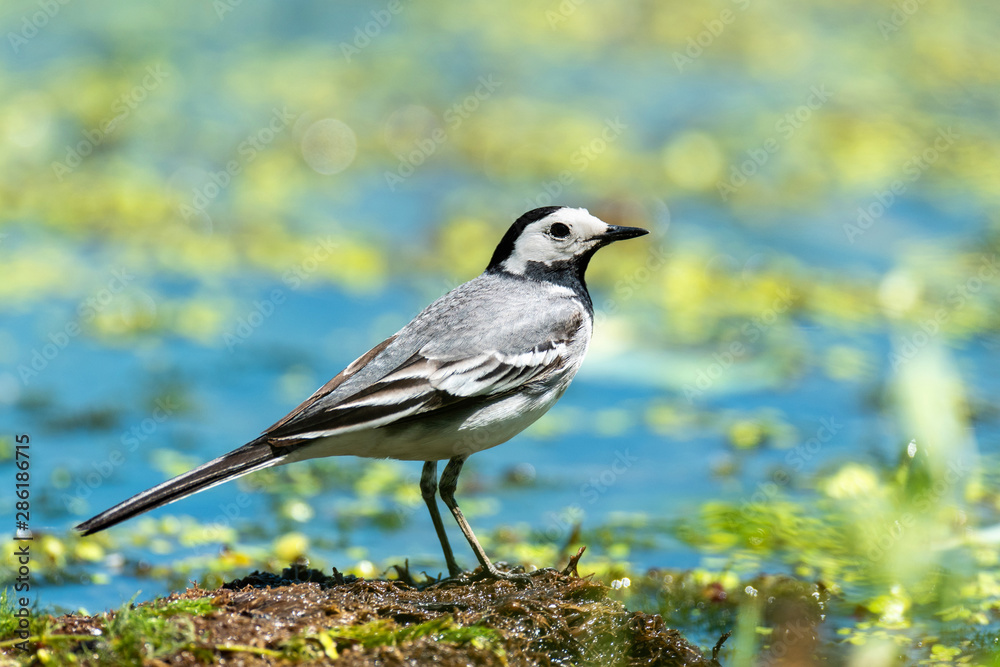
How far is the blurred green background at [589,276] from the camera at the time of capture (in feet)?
22.5

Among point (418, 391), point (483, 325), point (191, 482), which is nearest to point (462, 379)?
point (418, 391)

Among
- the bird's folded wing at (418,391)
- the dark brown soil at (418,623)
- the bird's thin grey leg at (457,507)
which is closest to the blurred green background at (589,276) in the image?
the bird's thin grey leg at (457,507)

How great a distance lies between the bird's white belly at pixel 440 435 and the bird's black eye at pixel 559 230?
3.58ft

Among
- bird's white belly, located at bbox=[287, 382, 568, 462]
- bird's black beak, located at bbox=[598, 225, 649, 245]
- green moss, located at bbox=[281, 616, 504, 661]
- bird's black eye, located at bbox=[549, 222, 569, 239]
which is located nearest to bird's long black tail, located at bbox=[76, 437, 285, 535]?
bird's white belly, located at bbox=[287, 382, 568, 462]

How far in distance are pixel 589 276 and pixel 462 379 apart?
20.7 feet

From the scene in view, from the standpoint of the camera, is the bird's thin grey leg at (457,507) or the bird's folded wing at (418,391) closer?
the bird's folded wing at (418,391)

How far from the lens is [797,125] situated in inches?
571

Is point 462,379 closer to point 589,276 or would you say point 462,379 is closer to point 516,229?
point 516,229

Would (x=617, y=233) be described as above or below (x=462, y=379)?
above

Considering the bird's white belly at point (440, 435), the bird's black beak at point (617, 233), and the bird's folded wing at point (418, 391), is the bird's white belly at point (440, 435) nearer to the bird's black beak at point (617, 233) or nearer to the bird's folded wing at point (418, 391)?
the bird's folded wing at point (418, 391)

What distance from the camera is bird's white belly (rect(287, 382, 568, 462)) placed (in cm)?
532

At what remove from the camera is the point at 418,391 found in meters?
5.36

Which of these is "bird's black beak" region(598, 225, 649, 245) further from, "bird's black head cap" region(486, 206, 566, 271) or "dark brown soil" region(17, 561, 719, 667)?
"dark brown soil" region(17, 561, 719, 667)

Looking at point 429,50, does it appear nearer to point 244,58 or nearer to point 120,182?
point 244,58
